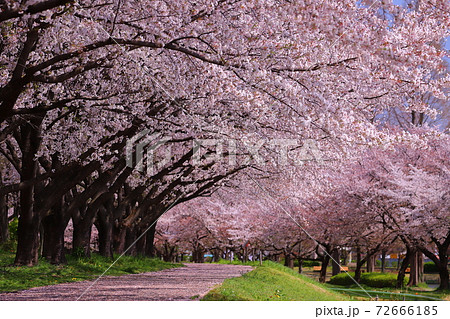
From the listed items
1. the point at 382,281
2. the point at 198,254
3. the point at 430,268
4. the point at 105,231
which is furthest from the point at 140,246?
the point at 430,268

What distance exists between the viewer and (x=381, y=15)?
9.25 metres

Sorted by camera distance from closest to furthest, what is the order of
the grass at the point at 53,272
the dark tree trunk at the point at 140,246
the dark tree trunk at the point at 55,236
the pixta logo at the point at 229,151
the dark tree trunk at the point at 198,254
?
1. the grass at the point at 53,272
2. the pixta logo at the point at 229,151
3. the dark tree trunk at the point at 55,236
4. the dark tree trunk at the point at 140,246
5. the dark tree trunk at the point at 198,254

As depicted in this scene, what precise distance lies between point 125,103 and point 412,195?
13718 mm

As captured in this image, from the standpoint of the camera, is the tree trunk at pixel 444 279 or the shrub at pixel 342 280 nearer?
the tree trunk at pixel 444 279

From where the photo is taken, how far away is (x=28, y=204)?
1450 centimetres

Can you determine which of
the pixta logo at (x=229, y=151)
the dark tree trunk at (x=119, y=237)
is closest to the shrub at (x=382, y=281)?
the pixta logo at (x=229, y=151)

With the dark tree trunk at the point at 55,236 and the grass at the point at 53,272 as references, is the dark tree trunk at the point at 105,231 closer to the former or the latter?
the grass at the point at 53,272

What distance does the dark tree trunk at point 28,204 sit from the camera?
13938mm

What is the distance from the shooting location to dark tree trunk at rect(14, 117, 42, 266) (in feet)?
45.7

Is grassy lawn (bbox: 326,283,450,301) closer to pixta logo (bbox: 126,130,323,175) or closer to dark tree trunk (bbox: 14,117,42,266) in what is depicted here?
pixta logo (bbox: 126,130,323,175)

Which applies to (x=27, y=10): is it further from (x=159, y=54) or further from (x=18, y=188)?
(x=18, y=188)

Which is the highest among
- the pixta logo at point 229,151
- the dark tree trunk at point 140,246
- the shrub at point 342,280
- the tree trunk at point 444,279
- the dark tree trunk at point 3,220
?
the pixta logo at point 229,151

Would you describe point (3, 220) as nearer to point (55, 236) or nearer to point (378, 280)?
point (55, 236)

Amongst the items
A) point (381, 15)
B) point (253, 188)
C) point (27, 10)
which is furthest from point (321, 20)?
point (253, 188)
